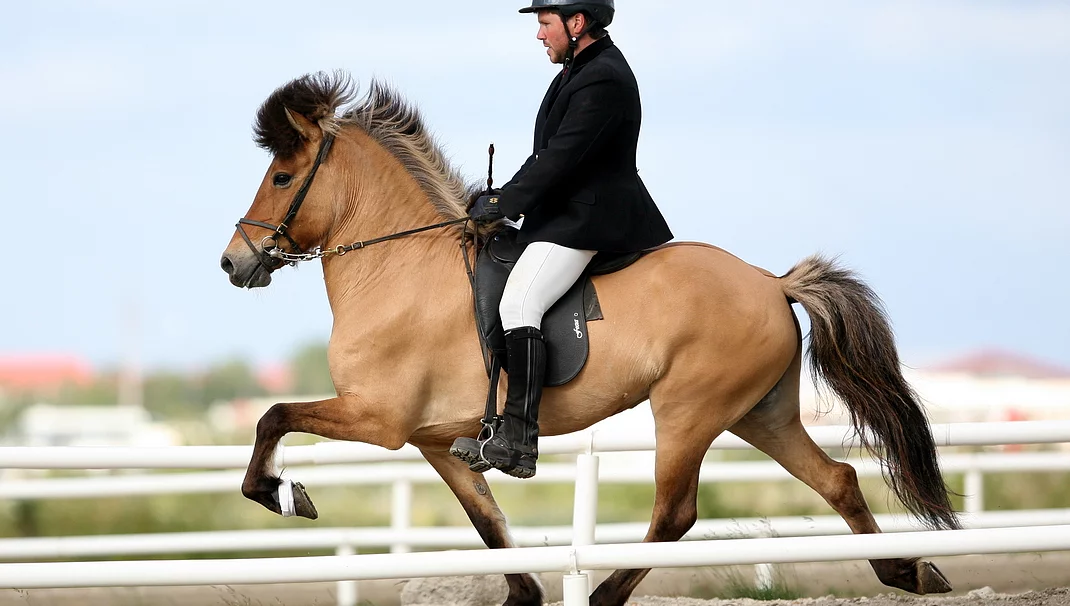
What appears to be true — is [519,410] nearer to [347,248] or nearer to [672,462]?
[672,462]

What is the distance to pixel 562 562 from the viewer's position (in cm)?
375

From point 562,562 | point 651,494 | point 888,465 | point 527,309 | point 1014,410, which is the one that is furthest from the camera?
point 651,494

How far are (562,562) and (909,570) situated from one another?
6.63ft

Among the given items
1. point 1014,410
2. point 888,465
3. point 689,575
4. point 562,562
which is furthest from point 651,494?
point 562,562

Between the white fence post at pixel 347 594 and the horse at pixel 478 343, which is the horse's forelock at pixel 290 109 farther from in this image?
the white fence post at pixel 347 594

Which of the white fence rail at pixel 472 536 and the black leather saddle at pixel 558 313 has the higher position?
the black leather saddle at pixel 558 313

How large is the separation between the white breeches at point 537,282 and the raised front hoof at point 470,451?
0.48m

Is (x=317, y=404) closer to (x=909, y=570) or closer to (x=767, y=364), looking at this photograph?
(x=767, y=364)

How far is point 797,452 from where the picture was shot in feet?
17.4

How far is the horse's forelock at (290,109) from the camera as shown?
5094 millimetres

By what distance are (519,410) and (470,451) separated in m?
0.25

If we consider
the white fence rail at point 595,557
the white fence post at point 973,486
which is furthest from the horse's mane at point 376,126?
the white fence post at point 973,486

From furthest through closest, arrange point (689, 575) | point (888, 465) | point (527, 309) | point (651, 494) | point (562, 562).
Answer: point (651, 494)
point (689, 575)
point (888, 465)
point (527, 309)
point (562, 562)

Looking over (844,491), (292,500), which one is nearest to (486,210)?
(292,500)
